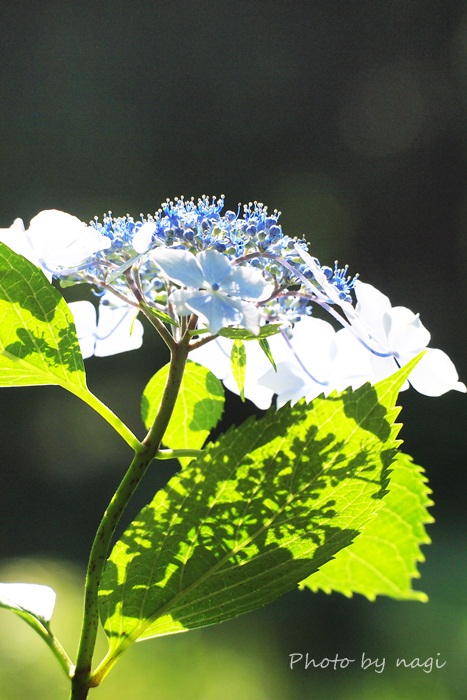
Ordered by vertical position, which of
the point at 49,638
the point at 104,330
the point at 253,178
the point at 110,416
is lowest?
the point at 49,638

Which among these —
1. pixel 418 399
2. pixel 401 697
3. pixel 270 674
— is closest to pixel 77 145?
pixel 418 399

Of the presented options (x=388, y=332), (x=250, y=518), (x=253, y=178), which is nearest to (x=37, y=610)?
(x=250, y=518)

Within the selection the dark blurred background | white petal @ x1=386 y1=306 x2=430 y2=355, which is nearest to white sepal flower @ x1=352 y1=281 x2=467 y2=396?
white petal @ x1=386 y1=306 x2=430 y2=355

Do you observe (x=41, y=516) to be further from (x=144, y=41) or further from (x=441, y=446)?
(x=144, y=41)

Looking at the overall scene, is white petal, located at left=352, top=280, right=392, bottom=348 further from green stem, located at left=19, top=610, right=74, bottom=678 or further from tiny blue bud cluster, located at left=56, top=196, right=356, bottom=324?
green stem, located at left=19, top=610, right=74, bottom=678

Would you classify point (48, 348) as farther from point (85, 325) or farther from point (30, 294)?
point (85, 325)
